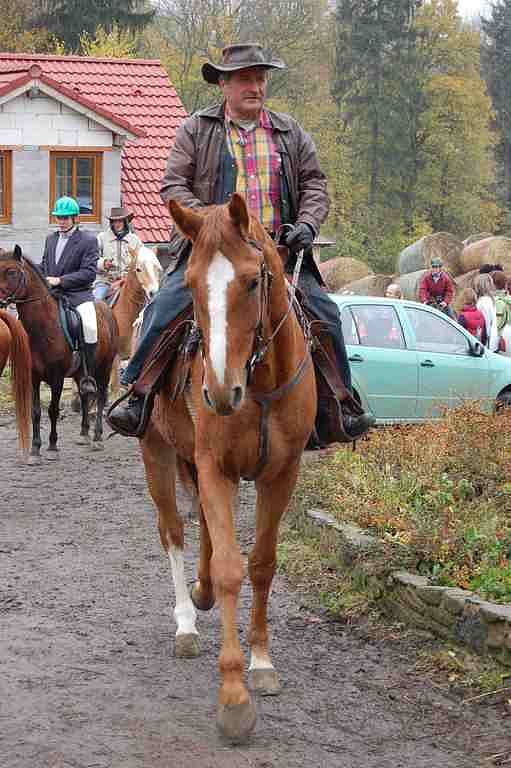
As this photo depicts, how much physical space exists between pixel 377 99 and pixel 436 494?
56868 mm

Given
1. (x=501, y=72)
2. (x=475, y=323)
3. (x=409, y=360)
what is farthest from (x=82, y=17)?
(x=409, y=360)

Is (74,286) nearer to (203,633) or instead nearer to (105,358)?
(105,358)

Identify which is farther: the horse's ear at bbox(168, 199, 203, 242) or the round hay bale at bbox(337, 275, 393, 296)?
the round hay bale at bbox(337, 275, 393, 296)

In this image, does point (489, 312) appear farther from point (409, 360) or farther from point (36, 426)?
point (36, 426)

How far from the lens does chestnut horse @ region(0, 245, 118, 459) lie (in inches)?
545

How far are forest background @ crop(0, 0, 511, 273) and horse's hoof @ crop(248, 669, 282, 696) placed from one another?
53442mm

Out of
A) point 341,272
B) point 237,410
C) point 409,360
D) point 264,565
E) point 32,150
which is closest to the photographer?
point 237,410

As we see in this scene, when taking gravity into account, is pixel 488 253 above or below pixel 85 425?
above


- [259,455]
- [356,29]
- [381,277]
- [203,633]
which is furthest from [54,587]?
[356,29]

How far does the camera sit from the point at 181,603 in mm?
6988

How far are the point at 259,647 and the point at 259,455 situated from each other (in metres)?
1.01

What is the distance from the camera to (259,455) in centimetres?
595

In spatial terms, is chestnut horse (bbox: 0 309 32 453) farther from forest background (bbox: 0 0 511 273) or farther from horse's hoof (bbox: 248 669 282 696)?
forest background (bbox: 0 0 511 273)

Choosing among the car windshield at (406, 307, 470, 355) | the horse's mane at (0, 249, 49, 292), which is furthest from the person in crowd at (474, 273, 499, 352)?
the horse's mane at (0, 249, 49, 292)
